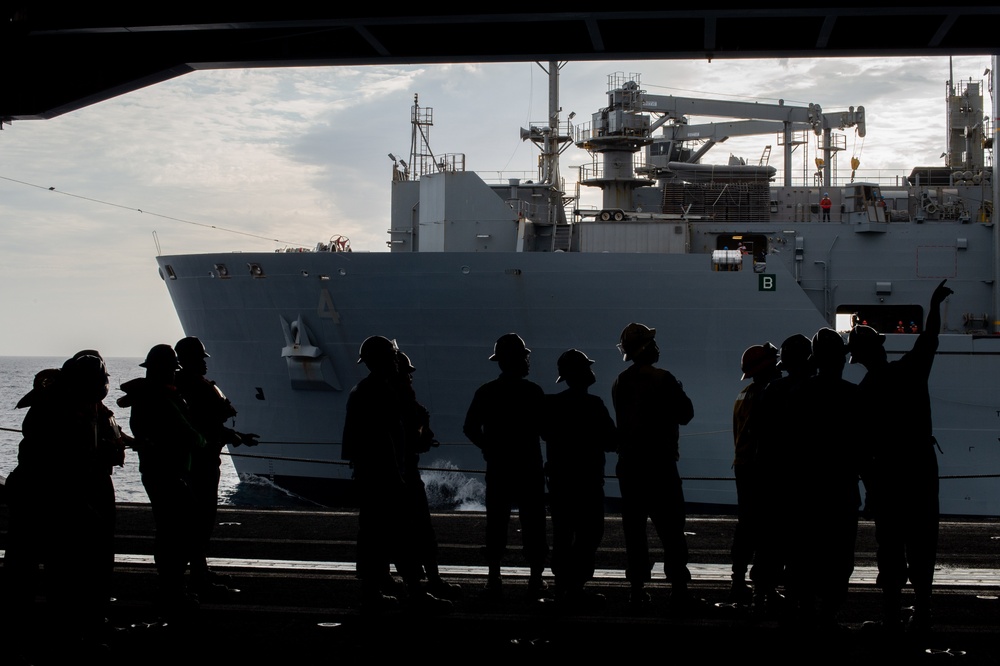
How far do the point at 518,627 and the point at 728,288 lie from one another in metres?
12.7

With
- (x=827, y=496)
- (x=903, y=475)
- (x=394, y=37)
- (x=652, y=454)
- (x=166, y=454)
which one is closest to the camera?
(x=827, y=496)

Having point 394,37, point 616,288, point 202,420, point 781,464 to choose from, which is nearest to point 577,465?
point 781,464

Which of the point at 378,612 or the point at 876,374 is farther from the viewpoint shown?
the point at 378,612

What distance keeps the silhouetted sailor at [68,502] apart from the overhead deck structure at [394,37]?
284 centimetres

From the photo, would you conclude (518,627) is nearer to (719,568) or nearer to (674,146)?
(719,568)

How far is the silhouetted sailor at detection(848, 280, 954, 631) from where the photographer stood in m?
5.18

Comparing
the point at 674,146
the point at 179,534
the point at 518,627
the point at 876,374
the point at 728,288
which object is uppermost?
the point at 674,146

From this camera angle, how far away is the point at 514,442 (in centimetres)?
613

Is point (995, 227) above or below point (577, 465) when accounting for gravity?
above

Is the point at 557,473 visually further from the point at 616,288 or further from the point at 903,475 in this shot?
the point at 616,288

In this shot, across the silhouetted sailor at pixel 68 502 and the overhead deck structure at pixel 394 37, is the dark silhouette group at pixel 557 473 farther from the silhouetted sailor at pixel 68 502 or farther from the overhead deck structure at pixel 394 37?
the overhead deck structure at pixel 394 37

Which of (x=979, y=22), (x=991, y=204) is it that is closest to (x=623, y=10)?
(x=979, y=22)

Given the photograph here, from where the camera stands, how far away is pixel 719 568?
7422 millimetres

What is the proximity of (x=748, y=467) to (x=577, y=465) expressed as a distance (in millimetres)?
1097
